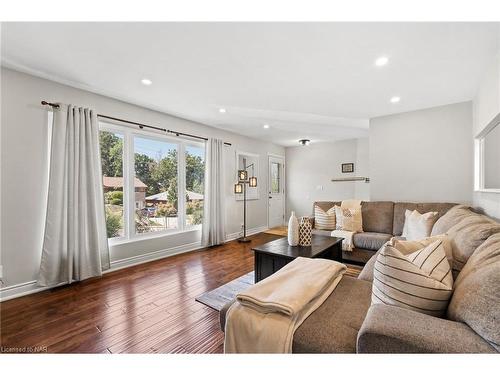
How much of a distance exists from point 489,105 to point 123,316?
3.85 m

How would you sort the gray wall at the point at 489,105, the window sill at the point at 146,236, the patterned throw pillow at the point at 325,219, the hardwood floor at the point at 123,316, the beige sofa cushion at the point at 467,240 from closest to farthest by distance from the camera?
the beige sofa cushion at the point at 467,240, the hardwood floor at the point at 123,316, the gray wall at the point at 489,105, the window sill at the point at 146,236, the patterned throw pillow at the point at 325,219

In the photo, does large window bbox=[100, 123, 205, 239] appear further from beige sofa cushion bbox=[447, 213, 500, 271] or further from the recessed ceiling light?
beige sofa cushion bbox=[447, 213, 500, 271]

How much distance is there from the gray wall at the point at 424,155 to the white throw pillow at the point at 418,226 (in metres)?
0.88

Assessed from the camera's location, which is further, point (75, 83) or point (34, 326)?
point (75, 83)

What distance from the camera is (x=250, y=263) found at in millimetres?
3430

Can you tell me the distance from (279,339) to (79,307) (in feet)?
6.93

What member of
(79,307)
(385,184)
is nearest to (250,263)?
(79,307)

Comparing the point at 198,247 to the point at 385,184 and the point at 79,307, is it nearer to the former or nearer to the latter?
the point at 79,307

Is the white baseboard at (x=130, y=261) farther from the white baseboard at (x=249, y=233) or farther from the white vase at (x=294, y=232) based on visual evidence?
the white vase at (x=294, y=232)

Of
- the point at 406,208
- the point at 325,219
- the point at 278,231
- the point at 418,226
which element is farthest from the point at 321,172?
the point at 418,226

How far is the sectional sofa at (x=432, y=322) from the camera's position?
2.56 feet

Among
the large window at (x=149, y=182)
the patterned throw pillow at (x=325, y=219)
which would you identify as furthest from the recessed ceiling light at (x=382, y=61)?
the large window at (x=149, y=182)

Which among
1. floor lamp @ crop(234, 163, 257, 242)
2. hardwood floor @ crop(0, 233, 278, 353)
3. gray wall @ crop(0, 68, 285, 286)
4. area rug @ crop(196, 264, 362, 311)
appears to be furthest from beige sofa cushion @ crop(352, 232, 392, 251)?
gray wall @ crop(0, 68, 285, 286)
